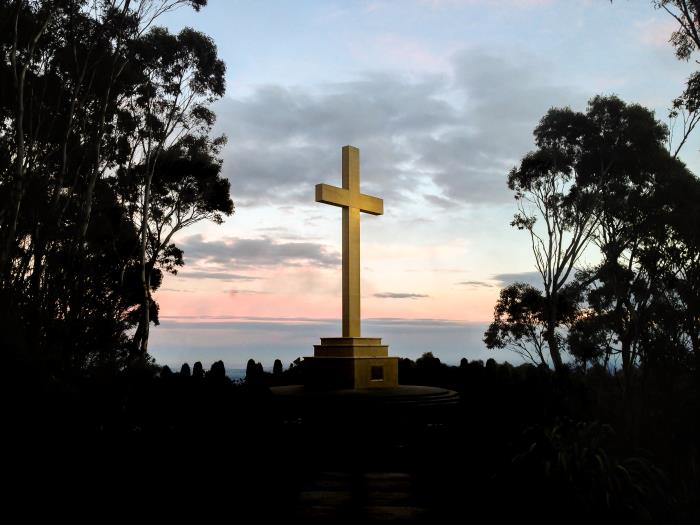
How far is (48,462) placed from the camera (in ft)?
17.2

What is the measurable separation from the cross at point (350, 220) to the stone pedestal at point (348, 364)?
0.36 m

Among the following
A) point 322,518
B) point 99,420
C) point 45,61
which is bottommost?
point 322,518

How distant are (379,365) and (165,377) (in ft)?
23.1

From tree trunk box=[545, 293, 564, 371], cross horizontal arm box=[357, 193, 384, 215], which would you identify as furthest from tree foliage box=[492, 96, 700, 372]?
cross horizontal arm box=[357, 193, 384, 215]

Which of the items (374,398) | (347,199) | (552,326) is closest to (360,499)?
(374,398)

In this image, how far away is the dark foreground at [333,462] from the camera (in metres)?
5.47

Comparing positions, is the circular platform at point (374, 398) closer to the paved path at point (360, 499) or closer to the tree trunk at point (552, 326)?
the paved path at point (360, 499)

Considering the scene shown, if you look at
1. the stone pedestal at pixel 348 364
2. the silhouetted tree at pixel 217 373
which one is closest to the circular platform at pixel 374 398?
the stone pedestal at pixel 348 364

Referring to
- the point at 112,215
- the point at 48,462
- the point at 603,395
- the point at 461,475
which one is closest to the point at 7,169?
the point at 112,215

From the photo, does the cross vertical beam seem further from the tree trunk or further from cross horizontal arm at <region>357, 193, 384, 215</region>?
the tree trunk

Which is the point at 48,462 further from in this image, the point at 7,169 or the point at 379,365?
the point at 7,169

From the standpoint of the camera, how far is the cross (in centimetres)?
1420

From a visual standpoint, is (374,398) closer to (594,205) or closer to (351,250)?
(351,250)

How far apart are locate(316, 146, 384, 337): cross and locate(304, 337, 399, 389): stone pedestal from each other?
0.36 m
